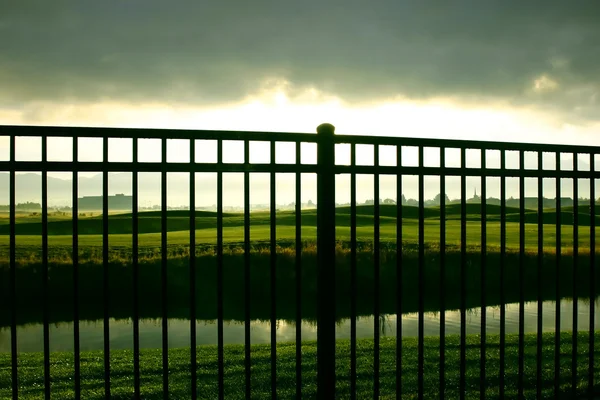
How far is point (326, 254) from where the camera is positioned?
13.7 ft

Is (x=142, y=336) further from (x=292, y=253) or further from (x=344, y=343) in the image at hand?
(x=292, y=253)

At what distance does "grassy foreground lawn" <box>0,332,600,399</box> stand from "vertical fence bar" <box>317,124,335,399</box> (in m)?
1.33

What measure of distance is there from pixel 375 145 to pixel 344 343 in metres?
4.82

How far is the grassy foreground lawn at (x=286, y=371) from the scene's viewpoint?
5617 mm

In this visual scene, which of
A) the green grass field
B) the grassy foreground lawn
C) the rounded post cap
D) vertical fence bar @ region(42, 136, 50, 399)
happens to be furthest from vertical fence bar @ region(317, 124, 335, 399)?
the green grass field

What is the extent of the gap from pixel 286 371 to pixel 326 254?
2832mm

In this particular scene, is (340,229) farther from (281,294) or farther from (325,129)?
(325,129)

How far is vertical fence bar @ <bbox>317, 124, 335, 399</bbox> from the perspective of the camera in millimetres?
4133

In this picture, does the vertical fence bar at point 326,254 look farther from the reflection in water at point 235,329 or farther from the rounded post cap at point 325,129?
the reflection in water at point 235,329

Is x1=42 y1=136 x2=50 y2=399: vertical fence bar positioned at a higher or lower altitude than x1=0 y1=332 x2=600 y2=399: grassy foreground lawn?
higher

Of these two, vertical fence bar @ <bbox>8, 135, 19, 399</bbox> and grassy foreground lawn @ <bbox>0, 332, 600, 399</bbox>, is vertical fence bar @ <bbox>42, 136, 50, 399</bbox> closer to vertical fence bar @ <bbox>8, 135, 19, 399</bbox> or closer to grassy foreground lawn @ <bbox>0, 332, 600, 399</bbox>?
vertical fence bar @ <bbox>8, 135, 19, 399</bbox>

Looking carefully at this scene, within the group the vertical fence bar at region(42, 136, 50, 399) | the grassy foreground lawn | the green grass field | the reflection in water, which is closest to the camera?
the vertical fence bar at region(42, 136, 50, 399)

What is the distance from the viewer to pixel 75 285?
3859 mm

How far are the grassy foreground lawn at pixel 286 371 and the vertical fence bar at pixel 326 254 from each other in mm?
1334
